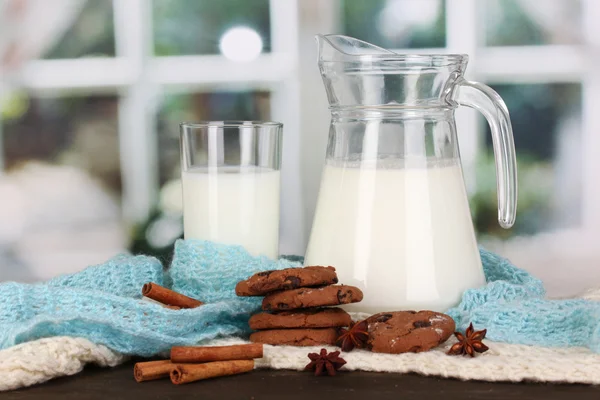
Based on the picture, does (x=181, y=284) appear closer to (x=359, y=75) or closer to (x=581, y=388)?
(x=359, y=75)

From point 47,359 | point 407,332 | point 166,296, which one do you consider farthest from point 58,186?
point 407,332

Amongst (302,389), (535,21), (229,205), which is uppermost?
(535,21)

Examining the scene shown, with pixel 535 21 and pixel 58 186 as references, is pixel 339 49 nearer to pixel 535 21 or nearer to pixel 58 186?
pixel 535 21

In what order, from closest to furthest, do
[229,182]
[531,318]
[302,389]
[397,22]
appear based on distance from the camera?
[302,389] → [531,318] → [229,182] → [397,22]

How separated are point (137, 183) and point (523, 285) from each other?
57 cm

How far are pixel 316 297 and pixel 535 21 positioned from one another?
605 mm

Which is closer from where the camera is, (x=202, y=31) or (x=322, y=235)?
(x=322, y=235)

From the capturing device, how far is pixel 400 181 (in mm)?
850

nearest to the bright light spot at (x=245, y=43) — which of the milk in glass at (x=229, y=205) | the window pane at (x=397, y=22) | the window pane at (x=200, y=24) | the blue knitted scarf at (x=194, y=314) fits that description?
the window pane at (x=200, y=24)

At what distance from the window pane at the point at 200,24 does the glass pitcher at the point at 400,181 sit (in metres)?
0.31

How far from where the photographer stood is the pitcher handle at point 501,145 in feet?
2.93

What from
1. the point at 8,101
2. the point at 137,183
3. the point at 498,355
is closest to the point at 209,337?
the point at 498,355

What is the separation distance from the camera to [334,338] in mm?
784

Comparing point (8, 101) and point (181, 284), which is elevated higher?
point (8, 101)
